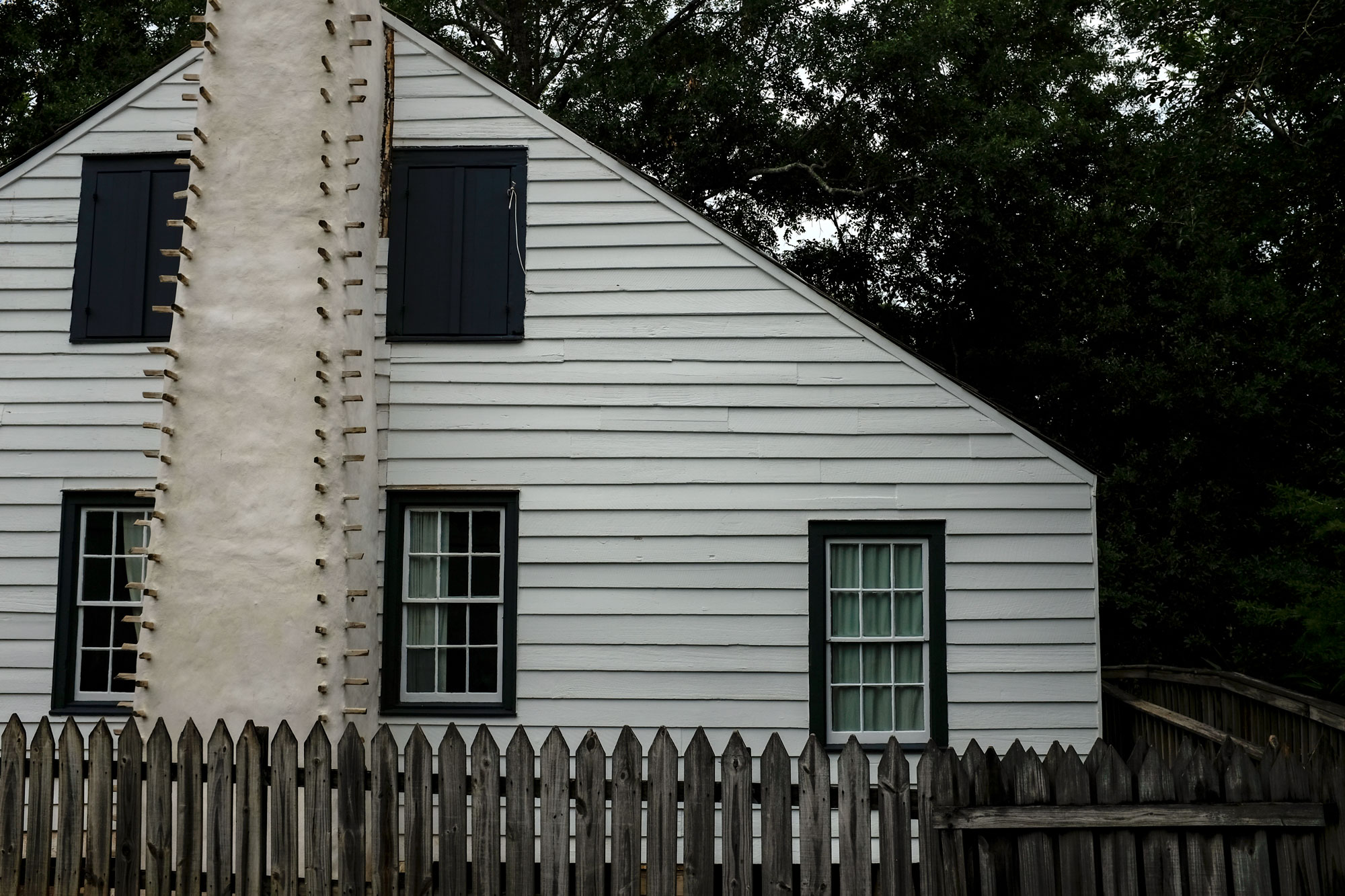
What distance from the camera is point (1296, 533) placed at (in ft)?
56.2

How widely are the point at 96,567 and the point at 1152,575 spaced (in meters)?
14.3

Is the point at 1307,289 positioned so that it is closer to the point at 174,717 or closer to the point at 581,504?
the point at 581,504

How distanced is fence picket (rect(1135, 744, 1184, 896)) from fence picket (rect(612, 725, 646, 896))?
242cm

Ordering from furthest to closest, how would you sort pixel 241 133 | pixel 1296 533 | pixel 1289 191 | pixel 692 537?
pixel 1296 533, pixel 1289 191, pixel 692 537, pixel 241 133

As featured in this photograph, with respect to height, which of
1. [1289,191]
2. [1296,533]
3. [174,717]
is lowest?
[174,717]

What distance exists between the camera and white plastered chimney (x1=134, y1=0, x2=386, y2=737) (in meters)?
7.36

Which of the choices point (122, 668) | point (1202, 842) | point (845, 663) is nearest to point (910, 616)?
point (845, 663)

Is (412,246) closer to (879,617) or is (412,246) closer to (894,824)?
(879,617)

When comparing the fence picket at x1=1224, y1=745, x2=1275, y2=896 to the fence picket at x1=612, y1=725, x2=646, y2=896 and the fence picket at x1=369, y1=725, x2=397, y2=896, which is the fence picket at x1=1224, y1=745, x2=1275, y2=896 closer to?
the fence picket at x1=612, y1=725, x2=646, y2=896

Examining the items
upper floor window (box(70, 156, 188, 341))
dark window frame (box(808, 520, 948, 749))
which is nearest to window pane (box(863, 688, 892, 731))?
dark window frame (box(808, 520, 948, 749))

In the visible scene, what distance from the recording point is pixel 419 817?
230 inches

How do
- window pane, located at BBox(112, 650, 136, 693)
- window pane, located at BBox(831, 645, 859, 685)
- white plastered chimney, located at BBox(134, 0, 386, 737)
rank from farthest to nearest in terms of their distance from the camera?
window pane, located at BBox(112, 650, 136, 693) → window pane, located at BBox(831, 645, 859, 685) → white plastered chimney, located at BBox(134, 0, 386, 737)

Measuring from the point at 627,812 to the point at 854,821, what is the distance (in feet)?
3.63

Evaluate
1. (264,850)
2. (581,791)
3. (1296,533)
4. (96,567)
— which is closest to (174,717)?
(264,850)
